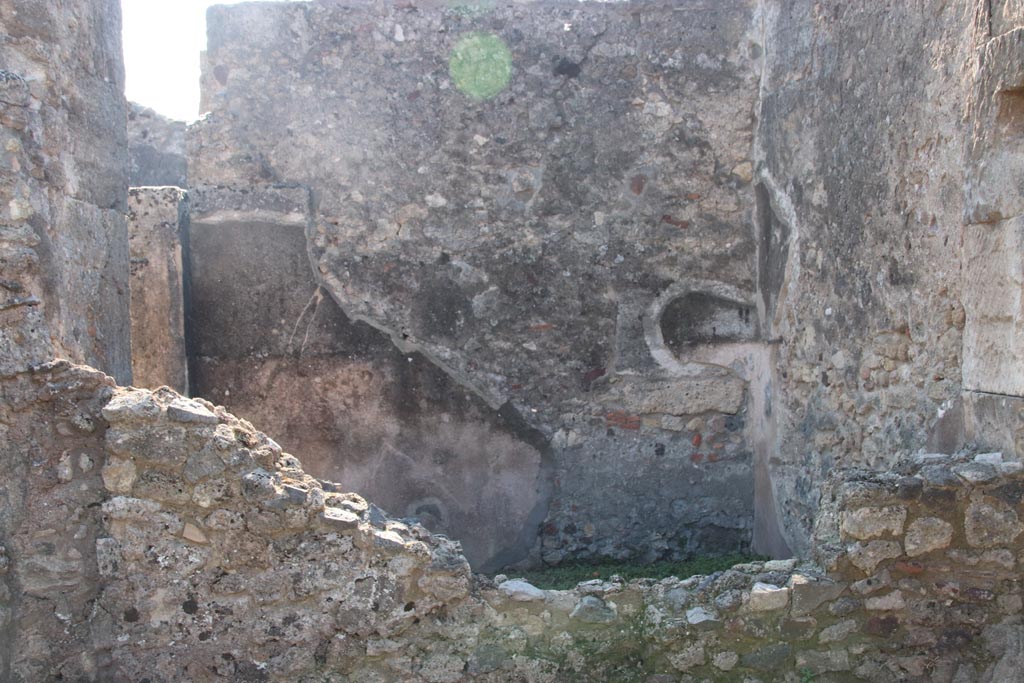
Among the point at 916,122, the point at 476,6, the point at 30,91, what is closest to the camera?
the point at 30,91

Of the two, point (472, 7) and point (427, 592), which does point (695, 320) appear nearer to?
point (472, 7)

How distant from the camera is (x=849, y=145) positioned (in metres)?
4.09

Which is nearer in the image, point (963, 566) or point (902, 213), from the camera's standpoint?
point (963, 566)

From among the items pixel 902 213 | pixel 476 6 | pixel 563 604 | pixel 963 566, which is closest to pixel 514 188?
pixel 476 6

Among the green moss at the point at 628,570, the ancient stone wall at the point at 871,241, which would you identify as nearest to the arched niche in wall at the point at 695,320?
the ancient stone wall at the point at 871,241

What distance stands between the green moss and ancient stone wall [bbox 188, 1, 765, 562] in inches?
4.1

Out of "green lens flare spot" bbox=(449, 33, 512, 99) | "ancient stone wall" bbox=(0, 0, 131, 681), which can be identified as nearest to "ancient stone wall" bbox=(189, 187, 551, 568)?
"green lens flare spot" bbox=(449, 33, 512, 99)

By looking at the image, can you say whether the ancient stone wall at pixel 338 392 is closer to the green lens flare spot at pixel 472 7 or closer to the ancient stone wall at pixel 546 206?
the ancient stone wall at pixel 546 206

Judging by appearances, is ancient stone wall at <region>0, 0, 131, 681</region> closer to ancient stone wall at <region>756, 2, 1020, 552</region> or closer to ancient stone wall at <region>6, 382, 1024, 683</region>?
ancient stone wall at <region>6, 382, 1024, 683</region>

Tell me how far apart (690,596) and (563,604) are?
0.43m

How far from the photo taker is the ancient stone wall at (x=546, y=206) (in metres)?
4.89

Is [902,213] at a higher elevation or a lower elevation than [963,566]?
higher

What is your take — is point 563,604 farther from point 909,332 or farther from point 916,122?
point 916,122

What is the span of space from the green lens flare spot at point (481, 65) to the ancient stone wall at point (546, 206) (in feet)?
0.03
